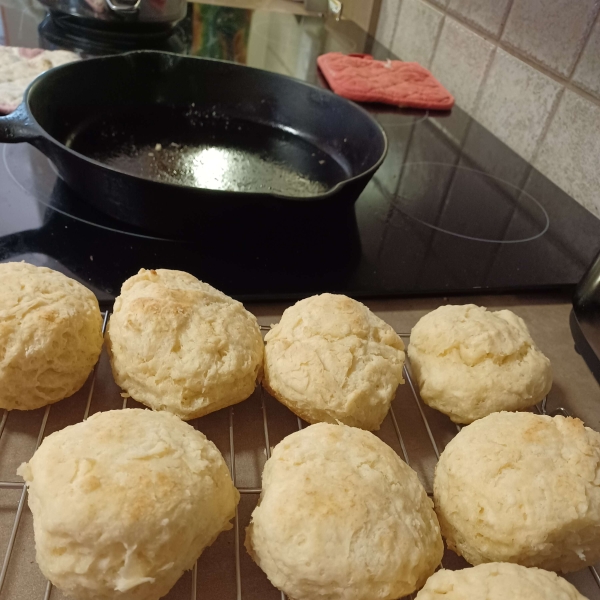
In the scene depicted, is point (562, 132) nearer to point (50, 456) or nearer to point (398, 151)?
point (398, 151)

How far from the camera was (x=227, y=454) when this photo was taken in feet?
2.60

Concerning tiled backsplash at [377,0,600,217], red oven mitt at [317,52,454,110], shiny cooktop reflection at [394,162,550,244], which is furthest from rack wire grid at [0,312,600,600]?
red oven mitt at [317,52,454,110]

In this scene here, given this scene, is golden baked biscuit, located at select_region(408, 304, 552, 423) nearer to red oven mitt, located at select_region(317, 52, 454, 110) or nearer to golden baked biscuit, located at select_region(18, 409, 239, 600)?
golden baked biscuit, located at select_region(18, 409, 239, 600)

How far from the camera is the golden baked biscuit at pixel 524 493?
2.11ft

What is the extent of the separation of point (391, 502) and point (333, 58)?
5.53 feet

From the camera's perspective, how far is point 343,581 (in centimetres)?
59

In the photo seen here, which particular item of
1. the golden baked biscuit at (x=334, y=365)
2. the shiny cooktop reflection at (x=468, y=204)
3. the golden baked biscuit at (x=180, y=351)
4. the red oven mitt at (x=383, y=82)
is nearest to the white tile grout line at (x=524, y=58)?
the red oven mitt at (x=383, y=82)

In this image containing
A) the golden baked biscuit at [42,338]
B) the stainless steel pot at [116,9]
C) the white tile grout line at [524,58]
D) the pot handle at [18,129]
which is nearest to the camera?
the golden baked biscuit at [42,338]

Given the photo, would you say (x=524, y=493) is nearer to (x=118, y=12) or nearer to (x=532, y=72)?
(x=532, y=72)

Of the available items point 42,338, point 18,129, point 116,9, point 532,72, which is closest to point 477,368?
point 42,338

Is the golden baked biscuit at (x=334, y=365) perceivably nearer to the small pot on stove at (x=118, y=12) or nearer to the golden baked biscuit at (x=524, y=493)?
the golden baked biscuit at (x=524, y=493)

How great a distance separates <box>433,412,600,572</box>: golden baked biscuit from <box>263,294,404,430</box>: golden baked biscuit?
0.44 ft

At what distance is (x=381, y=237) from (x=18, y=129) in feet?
2.43

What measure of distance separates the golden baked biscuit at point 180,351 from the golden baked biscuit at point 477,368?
0.90ft
